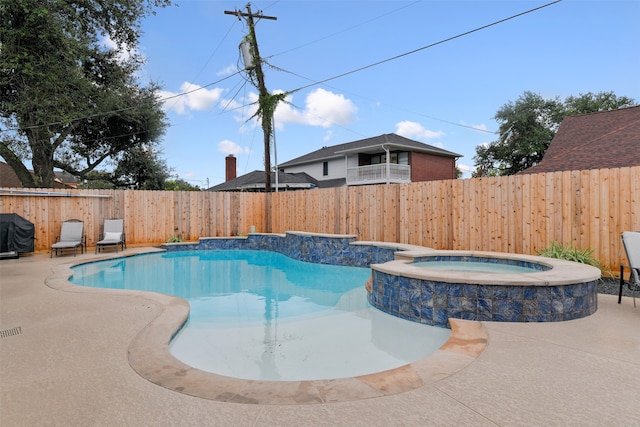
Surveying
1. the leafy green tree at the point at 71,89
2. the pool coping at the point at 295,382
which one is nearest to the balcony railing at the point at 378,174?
the leafy green tree at the point at 71,89

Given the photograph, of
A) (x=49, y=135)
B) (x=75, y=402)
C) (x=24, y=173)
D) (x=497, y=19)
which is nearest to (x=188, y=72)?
(x=49, y=135)

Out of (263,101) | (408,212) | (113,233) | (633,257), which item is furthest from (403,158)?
(633,257)

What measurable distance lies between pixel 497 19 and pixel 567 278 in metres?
6.12

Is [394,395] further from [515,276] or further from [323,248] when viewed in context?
[323,248]

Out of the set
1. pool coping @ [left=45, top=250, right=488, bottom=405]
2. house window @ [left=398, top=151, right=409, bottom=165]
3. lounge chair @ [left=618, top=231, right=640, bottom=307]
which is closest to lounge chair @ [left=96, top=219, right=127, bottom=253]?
pool coping @ [left=45, top=250, right=488, bottom=405]

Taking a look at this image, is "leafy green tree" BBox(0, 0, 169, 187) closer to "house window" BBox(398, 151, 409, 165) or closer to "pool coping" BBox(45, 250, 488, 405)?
"pool coping" BBox(45, 250, 488, 405)

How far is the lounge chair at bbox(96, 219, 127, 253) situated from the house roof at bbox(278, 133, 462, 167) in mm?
13726

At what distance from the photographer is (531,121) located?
2395cm

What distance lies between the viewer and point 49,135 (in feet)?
43.7

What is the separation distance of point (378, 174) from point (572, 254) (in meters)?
14.9

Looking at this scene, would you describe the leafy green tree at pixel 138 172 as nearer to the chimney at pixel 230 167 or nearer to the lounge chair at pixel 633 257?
the chimney at pixel 230 167

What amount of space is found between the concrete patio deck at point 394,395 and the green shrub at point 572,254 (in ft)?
8.49

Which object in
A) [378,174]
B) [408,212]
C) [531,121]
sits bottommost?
[408,212]

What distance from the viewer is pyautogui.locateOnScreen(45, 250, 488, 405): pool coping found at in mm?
2105
